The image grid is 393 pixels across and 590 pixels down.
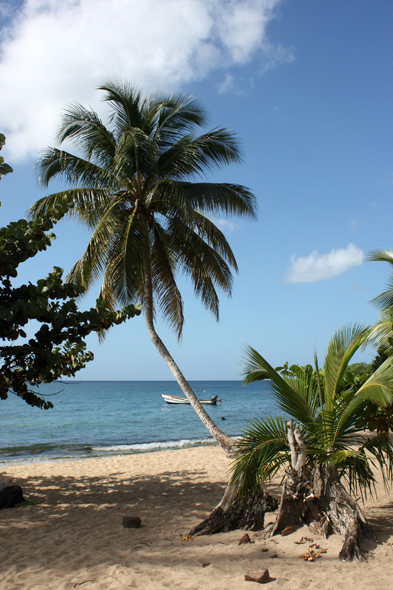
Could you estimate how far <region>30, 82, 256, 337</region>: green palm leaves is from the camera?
10.1 meters

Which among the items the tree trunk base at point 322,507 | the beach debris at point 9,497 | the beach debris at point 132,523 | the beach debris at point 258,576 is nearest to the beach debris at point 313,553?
the tree trunk base at point 322,507

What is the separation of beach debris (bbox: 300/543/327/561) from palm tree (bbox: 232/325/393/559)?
0.67ft

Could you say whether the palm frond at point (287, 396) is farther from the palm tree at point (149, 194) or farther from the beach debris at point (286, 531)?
the palm tree at point (149, 194)

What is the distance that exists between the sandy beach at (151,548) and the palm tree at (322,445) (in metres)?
0.26

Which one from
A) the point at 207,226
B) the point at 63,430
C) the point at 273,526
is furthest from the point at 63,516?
the point at 63,430

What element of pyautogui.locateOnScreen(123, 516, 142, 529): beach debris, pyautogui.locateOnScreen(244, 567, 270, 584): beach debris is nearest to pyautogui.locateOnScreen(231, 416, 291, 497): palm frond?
pyautogui.locateOnScreen(244, 567, 270, 584): beach debris

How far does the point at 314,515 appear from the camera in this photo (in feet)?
15.2

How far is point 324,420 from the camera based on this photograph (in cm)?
473

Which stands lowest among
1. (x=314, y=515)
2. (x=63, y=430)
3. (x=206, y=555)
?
(x=63, y=430)

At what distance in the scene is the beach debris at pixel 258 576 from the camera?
3.72 meters

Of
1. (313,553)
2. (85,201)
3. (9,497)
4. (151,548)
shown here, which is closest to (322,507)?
(313,553)

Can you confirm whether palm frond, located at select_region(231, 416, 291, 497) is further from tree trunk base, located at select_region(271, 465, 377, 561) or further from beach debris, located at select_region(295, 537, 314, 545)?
beach debris, located at select_region(295, 537, 314, 545)

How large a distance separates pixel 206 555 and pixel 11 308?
12.0 feet

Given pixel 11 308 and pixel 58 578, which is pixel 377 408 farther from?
pixel 11 308
